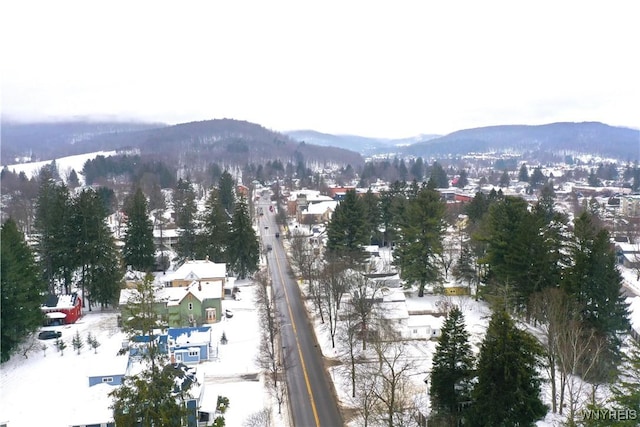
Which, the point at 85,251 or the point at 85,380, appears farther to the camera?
the point at 85,251

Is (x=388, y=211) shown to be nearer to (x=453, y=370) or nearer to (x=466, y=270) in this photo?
(x=466, y=270)

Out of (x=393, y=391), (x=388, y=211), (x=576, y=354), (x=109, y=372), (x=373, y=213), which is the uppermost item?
(x=388, y=211)

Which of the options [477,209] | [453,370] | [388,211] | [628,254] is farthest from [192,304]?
[628,254]


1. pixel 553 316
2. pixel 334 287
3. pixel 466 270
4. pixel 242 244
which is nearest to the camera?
pixel 553 316

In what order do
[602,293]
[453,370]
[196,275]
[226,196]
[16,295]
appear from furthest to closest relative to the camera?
[226,196], [196,275], [16,295], [602,293], [453,370]

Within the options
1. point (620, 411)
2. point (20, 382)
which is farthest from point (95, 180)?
point (620, 411)

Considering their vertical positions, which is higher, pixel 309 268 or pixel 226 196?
pixel 226 196

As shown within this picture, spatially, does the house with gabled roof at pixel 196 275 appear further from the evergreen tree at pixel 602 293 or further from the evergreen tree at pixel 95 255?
the evergreen tree at pixel 602 293

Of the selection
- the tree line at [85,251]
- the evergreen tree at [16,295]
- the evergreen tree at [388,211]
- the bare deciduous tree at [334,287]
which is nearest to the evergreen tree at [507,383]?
the bare deciduous tree at [334,287]

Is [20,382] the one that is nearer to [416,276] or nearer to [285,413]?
[285,413]
